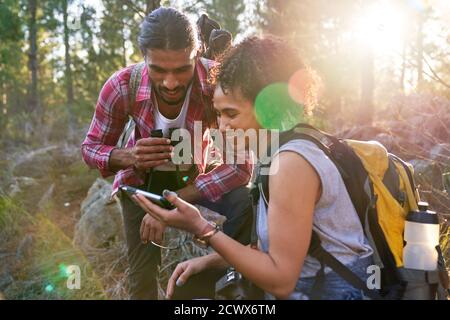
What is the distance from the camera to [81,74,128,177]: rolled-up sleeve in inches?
117

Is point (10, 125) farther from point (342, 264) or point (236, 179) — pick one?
point (342, 264)

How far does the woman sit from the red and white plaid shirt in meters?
0.80

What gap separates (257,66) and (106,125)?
134 centimetres

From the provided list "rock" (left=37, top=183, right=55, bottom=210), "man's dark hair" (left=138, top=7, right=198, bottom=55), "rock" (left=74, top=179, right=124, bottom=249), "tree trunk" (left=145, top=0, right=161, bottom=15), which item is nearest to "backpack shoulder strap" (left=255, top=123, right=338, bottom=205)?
"man's dark hair" (left=138, top=7, right=198, bottom=55)

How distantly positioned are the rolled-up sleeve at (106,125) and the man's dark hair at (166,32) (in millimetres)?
358

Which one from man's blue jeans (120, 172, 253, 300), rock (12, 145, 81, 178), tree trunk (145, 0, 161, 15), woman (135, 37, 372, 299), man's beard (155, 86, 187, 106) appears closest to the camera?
woman (135, 37, 372, 299)

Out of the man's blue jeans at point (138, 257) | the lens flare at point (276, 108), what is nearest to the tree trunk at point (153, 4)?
the man's blue jeans at point (138, 257)

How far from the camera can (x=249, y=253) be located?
1817 mm

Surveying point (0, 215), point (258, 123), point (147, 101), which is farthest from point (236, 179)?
point (0, 215)

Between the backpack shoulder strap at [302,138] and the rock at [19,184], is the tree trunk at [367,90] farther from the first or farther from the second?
the backpack shoulder strap at [302,138]

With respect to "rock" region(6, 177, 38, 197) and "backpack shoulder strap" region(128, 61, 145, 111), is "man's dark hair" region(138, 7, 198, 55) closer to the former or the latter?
"backpack shoulder strap" region(128, 61, 145, 111)

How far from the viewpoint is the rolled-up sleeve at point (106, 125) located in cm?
298

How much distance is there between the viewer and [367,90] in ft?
32.9
